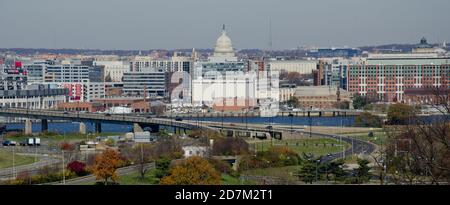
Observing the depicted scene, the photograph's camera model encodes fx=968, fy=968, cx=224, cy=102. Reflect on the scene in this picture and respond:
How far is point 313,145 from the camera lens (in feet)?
32.6

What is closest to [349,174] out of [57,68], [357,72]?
[357,72]

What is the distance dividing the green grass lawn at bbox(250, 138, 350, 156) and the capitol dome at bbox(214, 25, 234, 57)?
640 inches

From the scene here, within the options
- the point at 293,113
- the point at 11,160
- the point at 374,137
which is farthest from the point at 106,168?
the point at 293,113

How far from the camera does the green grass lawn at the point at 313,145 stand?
29.4ft

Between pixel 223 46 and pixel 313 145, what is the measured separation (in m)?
17.8

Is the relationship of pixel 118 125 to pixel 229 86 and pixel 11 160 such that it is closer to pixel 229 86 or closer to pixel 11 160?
pixel 229 86

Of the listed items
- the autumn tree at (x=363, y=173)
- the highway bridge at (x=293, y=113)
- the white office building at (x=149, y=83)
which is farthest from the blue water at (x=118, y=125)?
the autumn tree at (x=363, y=173)

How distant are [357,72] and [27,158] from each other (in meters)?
16.5

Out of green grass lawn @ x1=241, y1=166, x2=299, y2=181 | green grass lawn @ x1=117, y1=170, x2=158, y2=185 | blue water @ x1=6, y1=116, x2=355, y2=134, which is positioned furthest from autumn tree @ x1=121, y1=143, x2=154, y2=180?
blue water @ x1=6, y1=116, x2=355, y2=134

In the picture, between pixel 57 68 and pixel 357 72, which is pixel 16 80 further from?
pixel 357 72

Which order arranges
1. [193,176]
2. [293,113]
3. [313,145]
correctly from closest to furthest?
[193,176]
[313,145]
[293,113]

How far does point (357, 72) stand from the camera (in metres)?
23.6

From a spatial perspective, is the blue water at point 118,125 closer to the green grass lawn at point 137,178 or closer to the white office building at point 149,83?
the white office building at point 149,83

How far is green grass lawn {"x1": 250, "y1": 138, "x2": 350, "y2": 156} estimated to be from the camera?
29.4 ft
